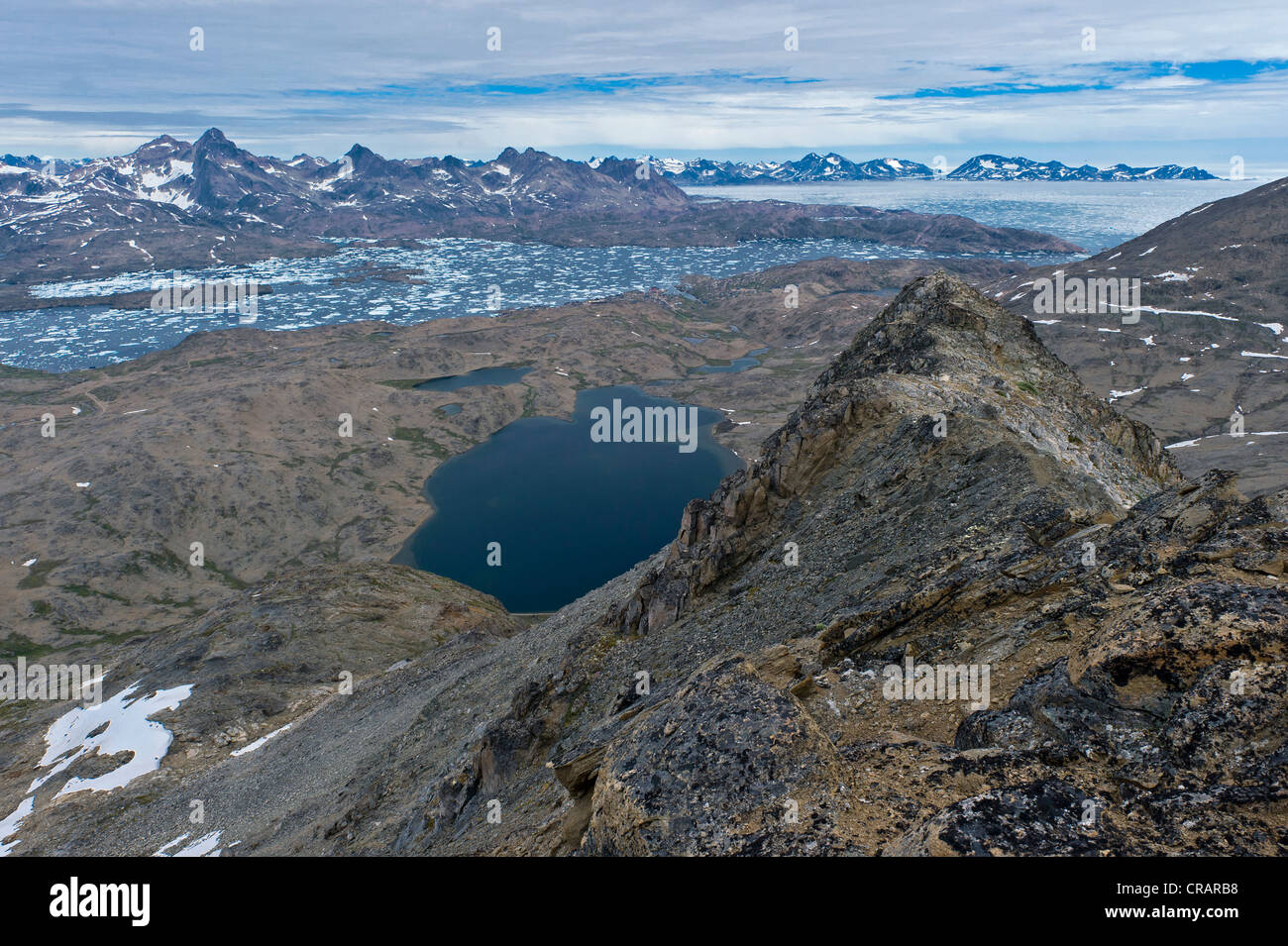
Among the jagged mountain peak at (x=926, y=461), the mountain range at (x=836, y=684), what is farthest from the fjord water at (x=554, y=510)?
the jagged mountain peak at (x=926, y=461)

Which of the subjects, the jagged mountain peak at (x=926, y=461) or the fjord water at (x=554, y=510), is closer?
the jagged mountain peak at (x=926, y=461)

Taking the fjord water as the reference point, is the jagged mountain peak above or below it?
above

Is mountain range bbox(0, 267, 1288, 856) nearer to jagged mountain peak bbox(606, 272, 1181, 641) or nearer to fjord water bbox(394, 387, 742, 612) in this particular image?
jagged mountain peak bbox(606, 272, 1181, 641)

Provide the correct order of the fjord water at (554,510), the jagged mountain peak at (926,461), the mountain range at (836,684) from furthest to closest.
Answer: the fjord water at (554,510) < the jagged mountain peak at (926,461) < the mountain range at (836,684)

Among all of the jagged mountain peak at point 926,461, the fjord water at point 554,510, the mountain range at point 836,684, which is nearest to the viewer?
the mountain range at point 836,684

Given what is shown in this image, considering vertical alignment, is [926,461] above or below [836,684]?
above

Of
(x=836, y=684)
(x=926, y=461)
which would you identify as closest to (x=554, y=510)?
(x=926, y=461)

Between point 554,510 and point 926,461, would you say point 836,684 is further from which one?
point 554,510

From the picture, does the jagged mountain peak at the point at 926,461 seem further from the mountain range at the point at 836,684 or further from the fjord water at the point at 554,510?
the fjord water at the point at 554,510

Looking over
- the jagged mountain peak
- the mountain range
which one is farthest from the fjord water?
the jagged mountain peak
